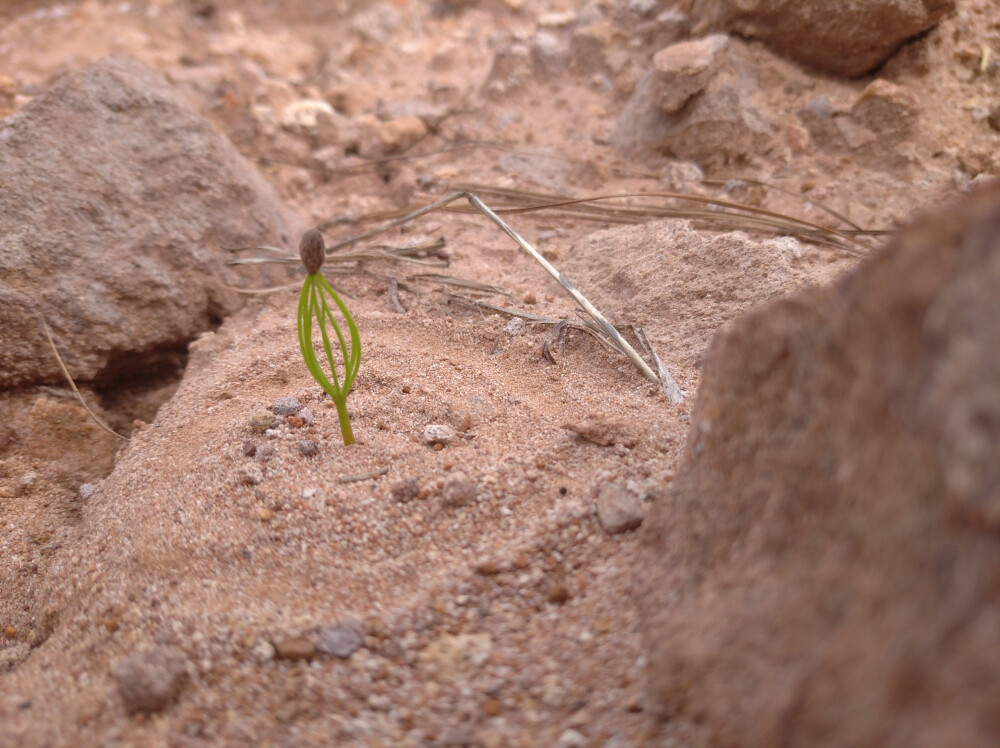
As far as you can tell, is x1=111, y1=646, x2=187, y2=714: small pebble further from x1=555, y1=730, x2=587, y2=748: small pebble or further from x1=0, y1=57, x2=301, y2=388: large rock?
x1=0, y1=57, x2=301, y2=388: large rock

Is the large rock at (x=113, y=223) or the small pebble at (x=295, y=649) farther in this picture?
the large rock at (x=113, y=223)

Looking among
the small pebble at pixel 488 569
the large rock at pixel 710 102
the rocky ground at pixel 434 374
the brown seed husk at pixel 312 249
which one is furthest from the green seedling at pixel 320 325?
the large rock at pixel 710 102

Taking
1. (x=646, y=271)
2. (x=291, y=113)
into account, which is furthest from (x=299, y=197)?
(x=646, y=271)

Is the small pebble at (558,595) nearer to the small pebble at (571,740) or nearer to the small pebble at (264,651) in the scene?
the small pebble at (571,740)

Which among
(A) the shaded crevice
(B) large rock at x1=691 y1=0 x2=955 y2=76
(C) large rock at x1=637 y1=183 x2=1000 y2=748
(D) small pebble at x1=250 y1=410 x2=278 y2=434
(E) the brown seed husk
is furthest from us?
(B) large rock at x1=691 y1=0 x2=955 y2=76

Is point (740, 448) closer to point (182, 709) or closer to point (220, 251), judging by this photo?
point (182, 709)

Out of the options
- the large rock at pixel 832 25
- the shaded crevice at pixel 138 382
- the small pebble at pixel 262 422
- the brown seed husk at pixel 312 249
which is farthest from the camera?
the large rock at pixel 832 25

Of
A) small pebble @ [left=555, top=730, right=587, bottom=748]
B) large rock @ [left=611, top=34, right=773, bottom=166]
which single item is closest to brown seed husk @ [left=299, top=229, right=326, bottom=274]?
small pebble @ [left=555, top=730, right=587, bottom=748]
